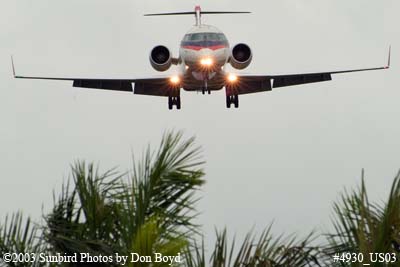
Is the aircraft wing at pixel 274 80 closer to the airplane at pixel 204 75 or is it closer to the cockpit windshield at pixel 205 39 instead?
the airplane at pixel 204 75

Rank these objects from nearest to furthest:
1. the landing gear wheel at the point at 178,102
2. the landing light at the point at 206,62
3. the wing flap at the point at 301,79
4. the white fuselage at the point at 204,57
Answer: the landing light at the point at 206,62, the white fuselage at the point at 204,57, the landing gear wheel at the point at 178,102, the wing flap at the point at 301,79

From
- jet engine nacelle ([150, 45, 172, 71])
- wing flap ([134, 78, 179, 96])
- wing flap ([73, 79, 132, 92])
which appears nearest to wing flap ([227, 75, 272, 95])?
wing flap ([134, 78, 179, 96])

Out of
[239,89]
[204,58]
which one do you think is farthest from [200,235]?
[239,89]

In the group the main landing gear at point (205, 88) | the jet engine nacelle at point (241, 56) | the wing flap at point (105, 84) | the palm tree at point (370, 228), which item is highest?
the wing flap at point (105, 84)

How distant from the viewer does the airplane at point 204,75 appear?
4209 centimetres

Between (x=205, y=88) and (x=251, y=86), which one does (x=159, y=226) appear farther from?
(x=251, y=86)

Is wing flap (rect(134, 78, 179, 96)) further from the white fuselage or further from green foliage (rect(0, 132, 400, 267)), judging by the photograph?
green foliage (rect(0, 132, 400, 267))

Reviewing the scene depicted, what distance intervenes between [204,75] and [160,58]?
2.36 meters

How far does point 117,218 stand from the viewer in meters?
6.95

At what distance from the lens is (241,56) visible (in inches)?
1681

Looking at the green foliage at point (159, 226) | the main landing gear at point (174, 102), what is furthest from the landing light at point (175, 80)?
the green foliage at point (159, 226)

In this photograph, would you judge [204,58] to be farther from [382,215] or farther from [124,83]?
[382,215]

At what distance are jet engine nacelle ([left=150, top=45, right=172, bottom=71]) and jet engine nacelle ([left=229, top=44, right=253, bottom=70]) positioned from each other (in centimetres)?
286

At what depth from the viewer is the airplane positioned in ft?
138
